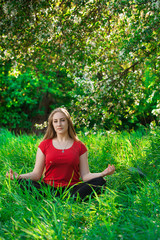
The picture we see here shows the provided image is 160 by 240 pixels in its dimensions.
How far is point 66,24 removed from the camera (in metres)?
4.58

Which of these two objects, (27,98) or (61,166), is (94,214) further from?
(27,98)

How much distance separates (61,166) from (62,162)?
0.05 m

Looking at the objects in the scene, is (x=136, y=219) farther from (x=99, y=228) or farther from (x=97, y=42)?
(x=97, y=42)

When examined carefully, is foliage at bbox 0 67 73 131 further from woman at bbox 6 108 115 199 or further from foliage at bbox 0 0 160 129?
woman at bbox 6 108 115 199

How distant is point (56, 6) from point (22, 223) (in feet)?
11.4

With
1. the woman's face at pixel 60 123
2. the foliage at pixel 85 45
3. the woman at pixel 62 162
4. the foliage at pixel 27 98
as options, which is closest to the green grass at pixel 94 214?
the woman at pixel 62 162

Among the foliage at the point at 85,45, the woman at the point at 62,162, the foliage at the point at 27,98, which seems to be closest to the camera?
the woman at the point at 62,162

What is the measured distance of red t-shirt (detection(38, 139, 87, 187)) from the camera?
3336 millimetres

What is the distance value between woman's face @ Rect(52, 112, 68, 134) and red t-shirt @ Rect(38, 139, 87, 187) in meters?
0.21

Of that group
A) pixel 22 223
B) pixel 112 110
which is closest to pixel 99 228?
pixel 22 223

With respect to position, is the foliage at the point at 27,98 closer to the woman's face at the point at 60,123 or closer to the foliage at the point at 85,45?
the foliage at the point at 85,45

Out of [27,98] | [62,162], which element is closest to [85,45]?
[62,162]

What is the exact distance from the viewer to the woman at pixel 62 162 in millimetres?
3297

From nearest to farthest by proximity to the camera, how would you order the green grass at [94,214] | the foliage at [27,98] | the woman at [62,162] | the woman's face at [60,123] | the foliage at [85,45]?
the green grass at [94,214]
the woman at [62,162]
the woman's face at [60,123]
the foliage at [85,45]
the foliage at [27,98]
